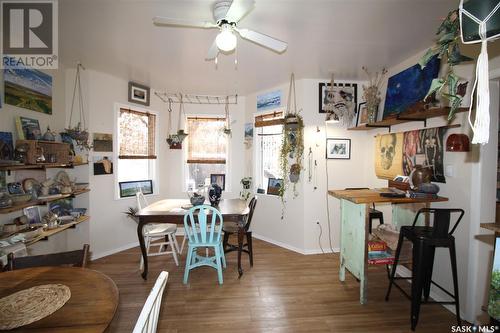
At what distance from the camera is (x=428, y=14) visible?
6.38 feet

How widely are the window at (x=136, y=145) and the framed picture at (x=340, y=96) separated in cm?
278

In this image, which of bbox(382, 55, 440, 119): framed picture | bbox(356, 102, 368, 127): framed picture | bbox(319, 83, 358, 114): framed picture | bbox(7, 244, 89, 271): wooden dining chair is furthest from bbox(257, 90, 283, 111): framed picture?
bbox(7, 244, 89, 271): wooden dining chair

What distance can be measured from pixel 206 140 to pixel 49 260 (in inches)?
126

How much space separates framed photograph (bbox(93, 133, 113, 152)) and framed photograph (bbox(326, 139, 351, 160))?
3193 mm

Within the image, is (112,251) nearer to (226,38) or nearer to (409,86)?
(226,38)

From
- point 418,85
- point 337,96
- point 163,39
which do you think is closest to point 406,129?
point 418,85

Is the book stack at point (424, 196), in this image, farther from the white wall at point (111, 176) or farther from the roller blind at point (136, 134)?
the roller blind at point (136, 134)

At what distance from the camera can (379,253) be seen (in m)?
2.37

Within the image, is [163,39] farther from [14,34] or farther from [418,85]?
[418,85]

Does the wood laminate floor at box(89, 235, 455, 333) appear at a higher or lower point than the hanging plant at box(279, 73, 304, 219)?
lower

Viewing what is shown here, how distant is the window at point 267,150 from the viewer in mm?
3994

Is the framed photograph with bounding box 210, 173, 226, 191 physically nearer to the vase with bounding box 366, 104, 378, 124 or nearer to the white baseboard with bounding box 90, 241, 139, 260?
the white baseboard with bounding box 90, 241, 139, 260

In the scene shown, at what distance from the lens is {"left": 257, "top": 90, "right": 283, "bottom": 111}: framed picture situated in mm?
3854

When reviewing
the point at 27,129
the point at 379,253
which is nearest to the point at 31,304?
the point at 27,129
